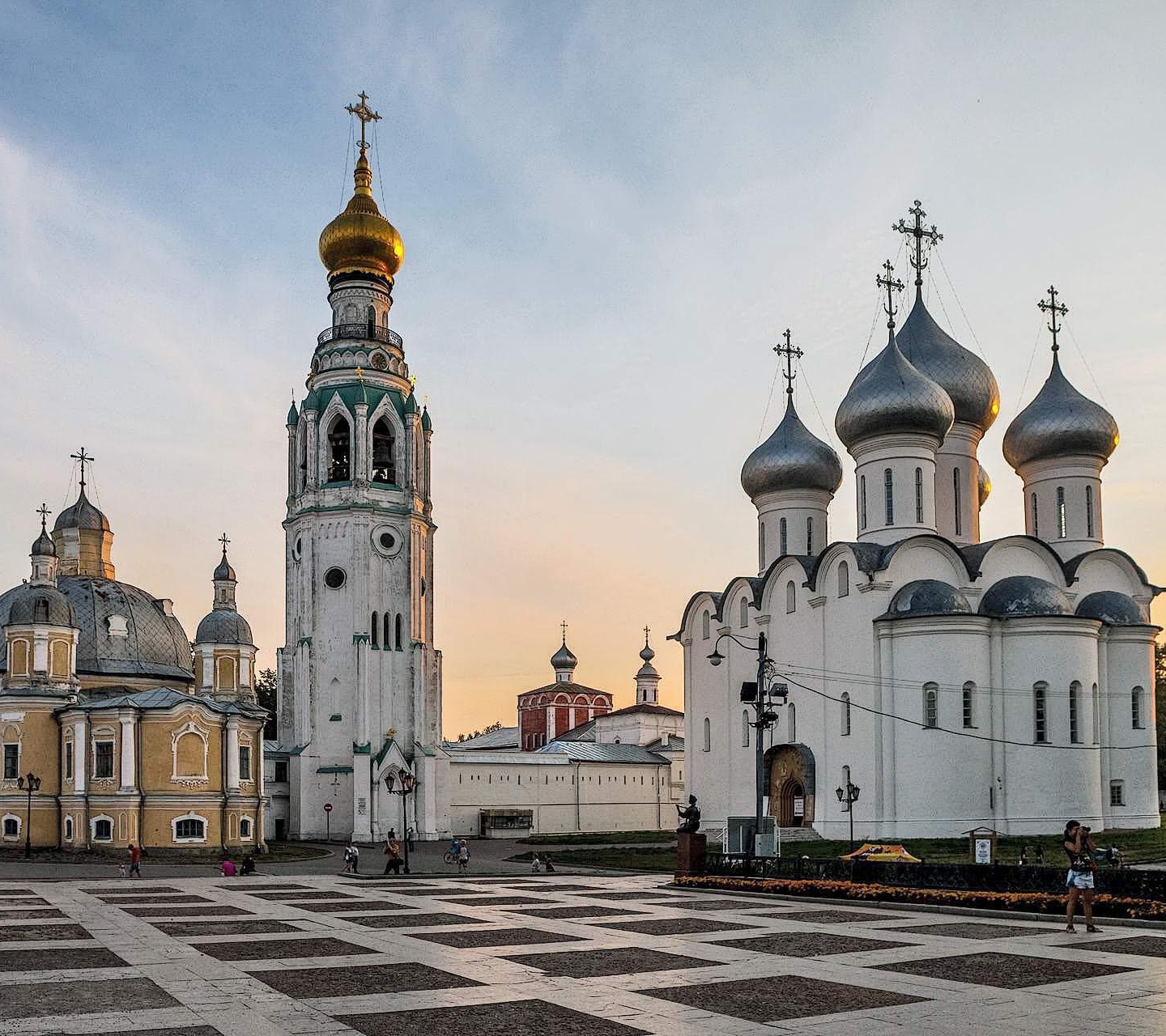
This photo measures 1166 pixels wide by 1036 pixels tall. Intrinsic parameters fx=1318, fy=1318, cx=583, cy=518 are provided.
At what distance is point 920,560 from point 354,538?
994 inches

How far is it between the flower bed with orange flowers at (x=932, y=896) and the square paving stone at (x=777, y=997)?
19.3 ft

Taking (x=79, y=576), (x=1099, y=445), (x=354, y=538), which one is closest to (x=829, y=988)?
(x=1099, y=445)

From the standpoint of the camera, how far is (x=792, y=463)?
4625cm

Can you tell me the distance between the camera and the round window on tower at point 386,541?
181 ft

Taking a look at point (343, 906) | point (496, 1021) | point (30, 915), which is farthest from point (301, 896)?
point (496, 1021)

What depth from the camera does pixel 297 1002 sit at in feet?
38.1

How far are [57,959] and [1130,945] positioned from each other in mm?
11792

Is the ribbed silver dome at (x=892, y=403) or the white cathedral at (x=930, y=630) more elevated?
the ribbed silver dome at (x=892, y=403)

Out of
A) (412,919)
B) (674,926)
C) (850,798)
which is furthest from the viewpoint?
(850,798)

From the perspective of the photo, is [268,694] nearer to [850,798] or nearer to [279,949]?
[850,798]

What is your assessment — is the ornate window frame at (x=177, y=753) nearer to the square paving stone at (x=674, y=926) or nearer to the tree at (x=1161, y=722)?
the square paving stone at (x=674, y=926)

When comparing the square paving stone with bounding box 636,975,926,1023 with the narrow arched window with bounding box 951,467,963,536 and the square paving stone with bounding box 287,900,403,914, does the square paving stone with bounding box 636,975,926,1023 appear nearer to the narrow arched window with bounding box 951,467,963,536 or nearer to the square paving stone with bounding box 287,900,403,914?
the square paving stone with bounding box 287,900,403,914

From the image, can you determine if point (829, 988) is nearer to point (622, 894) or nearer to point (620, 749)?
point (622, 894)

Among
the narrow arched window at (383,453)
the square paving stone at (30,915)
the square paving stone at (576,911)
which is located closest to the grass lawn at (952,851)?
the square paving stone at (576,911)
